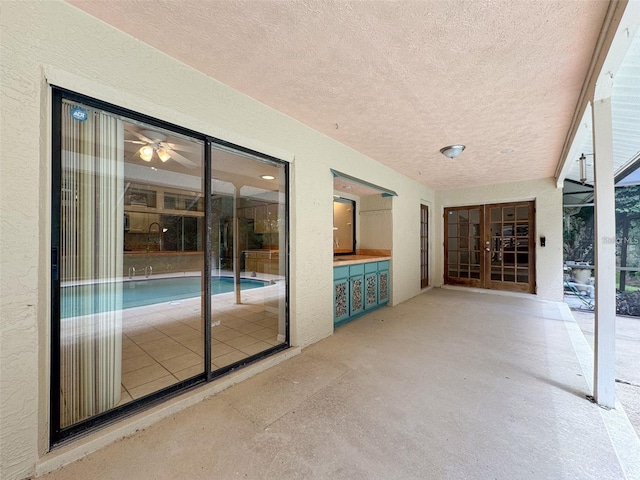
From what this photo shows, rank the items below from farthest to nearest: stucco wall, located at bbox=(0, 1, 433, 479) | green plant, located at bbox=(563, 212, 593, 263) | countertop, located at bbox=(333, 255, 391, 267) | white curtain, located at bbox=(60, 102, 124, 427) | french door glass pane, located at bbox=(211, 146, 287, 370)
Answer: green plant, located at bbox=(563, 212, 593, 263) → countertop, located at bbox=(333, 255, 391, 267) → french door glass pane, located at bbox=(211, 146, 287, 370) → white curtain, located at bbox=(60, 102, 124, 427) → stucco wall, located at bbox=(0, 1, 433, 479)

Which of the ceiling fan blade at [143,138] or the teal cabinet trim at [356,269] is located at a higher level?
the ceiling fan blade at [143,138]

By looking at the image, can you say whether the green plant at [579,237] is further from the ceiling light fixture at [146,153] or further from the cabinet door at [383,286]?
the ceiling light fixture at [146,153]

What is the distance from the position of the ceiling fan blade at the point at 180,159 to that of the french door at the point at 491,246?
6.22m

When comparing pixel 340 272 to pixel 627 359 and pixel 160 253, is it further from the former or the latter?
pixel 627 359

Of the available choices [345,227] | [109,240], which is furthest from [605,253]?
[345,227]

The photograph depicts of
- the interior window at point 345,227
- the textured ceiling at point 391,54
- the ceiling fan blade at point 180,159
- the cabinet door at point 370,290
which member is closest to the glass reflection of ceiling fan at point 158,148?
the ceiling fan blade at point 180,159

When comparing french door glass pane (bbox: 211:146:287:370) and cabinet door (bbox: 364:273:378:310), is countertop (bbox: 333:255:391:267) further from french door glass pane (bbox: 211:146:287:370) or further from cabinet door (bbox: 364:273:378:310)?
french door glass pane (bbox: 211:146:287:370)

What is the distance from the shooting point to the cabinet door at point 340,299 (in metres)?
3.69

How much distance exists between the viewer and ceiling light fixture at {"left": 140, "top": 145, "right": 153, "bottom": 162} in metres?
2.27

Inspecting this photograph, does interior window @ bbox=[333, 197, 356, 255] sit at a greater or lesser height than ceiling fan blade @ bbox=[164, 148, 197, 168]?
lesser

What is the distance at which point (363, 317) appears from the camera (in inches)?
166

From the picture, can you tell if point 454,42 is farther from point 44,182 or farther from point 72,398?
point 72,398

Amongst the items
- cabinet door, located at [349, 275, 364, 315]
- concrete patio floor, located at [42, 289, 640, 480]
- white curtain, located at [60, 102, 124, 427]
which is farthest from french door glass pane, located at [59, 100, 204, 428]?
cabinet door, located at [349, 275, 364, 315]

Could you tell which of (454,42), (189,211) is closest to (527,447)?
(454,42)
